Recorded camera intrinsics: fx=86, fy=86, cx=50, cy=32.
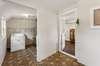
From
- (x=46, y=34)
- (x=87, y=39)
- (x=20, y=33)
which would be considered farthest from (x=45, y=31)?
(x=20, y=33)

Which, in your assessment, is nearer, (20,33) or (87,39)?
(87,39)

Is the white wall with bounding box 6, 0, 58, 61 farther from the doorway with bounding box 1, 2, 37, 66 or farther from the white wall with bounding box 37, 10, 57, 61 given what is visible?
the doorway with bounding box 1, 2, 37, 66

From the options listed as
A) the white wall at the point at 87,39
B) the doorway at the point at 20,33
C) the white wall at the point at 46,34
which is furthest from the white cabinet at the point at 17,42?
the white wall at the point at 87,39

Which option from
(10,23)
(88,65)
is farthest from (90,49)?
(10,23)

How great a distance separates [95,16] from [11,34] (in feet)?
14.9

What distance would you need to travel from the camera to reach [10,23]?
5.43 m

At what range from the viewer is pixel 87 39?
286cm

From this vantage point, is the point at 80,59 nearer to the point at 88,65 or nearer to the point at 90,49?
the point at 88,65

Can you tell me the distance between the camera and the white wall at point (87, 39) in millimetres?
2555

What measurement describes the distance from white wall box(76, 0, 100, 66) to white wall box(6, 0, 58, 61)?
4.27 ft

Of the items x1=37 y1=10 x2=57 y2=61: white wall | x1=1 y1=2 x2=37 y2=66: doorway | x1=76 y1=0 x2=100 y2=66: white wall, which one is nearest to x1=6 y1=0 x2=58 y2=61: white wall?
x1=37 y1=10 x2=57 y2=61: white wall

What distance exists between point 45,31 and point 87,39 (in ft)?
5.57

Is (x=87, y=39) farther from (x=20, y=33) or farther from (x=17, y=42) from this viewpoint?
(x=20, y=33)

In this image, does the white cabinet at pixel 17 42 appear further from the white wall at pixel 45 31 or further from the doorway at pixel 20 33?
the white wall at pixel 45 31
